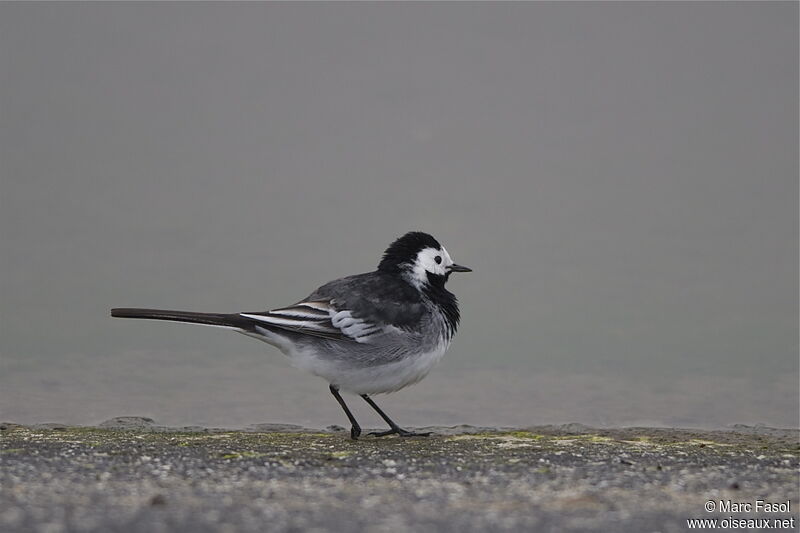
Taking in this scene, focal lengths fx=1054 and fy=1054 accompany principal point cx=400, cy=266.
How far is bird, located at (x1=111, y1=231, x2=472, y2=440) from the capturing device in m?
7.42

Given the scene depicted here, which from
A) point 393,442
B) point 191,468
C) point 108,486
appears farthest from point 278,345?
point 108,486

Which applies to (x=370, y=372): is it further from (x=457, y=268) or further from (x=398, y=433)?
(x=457, y=268)

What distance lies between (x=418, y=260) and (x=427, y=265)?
82mm

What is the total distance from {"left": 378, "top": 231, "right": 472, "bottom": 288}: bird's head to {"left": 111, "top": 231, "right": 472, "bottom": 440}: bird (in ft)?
0.86

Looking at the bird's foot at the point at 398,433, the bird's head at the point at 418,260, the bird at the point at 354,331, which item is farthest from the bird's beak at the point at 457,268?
the bird's foot at the point at 398,433

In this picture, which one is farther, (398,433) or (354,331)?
(398,433)

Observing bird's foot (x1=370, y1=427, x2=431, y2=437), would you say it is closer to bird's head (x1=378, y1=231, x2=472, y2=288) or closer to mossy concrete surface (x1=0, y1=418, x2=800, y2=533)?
mossy concrete surface (x1=0, y1=418, x2=800, y2=533)

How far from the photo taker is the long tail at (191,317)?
728cm

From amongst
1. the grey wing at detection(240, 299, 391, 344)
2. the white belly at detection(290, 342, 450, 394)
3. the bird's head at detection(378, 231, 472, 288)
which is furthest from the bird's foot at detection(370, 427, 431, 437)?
the bird's head at detection(378, 231, 472, 288)

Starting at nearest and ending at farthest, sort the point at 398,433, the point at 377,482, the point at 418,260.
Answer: the point at 377,482, the point at 398,433, the point at 418,260

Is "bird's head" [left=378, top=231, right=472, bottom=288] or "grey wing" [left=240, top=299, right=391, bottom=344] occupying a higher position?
"bird's head" [left=378, top=231, right=472, bottom=288]

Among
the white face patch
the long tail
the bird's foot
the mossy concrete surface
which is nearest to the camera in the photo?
the mossy concrete surface

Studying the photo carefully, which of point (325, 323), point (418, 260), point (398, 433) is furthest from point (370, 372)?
point (418, 260)

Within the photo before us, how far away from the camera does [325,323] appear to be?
7441 mm
